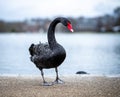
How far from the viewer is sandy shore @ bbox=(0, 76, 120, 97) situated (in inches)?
403

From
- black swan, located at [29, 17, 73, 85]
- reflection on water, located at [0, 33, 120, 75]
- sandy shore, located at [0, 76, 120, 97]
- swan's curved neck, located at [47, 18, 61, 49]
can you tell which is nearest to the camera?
sandy shore, located at [0, 76, 120, 97]

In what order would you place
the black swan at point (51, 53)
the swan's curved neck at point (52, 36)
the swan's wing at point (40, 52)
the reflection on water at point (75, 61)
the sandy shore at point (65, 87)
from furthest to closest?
the reflection on water at point (75, 61)
the swan's curved neck at point (52, 36)
the swan's wing at point (40, 52)
the black swan at point (51, 53)
the sandy shore at point (65, 87)

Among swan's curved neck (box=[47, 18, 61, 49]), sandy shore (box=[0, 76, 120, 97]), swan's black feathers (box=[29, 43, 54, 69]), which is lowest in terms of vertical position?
sandy shore (box=[0, 76, 120, 97])

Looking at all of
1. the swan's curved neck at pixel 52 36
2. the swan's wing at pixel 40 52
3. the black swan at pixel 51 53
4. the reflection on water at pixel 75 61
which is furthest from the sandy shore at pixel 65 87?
the reflection on water at pixel 75 61

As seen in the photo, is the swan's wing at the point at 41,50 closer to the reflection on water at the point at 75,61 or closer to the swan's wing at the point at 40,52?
the swan's wing at the point at 40,52

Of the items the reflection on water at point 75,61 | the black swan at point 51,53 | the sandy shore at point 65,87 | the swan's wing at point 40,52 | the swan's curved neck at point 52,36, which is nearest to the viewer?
the sandy shore at point 65,87

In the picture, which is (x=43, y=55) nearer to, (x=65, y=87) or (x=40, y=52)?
(x=40, y=52)

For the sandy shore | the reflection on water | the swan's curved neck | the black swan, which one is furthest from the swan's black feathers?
the reflection on water

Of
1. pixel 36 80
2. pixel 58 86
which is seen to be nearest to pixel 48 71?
pixel 36 80

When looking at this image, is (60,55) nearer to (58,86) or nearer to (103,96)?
(58,86)

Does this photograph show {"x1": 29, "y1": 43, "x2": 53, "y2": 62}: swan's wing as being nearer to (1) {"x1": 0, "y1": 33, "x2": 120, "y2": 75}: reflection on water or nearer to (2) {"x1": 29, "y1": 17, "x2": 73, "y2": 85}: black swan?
(2) {"x1": 29, "y1": 17, "x2": 73, "y2": 85}: black swan

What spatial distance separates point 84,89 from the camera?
10773 millimetres

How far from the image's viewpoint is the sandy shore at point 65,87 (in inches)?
403

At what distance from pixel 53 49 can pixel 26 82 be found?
1.39 meters
